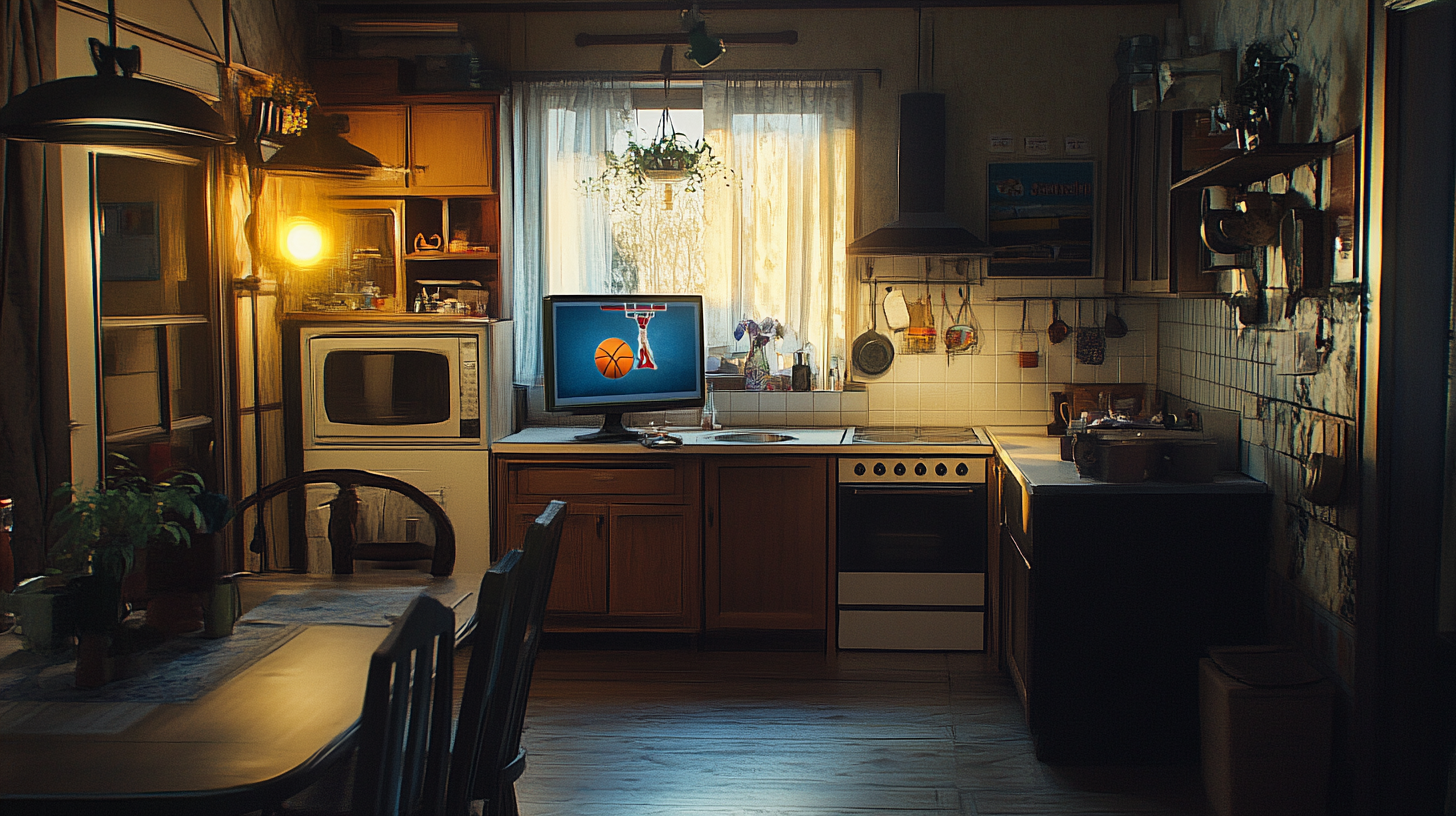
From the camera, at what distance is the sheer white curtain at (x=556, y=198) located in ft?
16.3

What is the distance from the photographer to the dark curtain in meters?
3.12

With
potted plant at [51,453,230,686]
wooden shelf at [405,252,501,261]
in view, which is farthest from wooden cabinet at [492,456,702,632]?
potted plant at [51,453,230,686]

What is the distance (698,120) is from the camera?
5.05 meters

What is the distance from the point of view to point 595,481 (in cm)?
454

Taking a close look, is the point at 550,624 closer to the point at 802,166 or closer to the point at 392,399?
the point at 392,399

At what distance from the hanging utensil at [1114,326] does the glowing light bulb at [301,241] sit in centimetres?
334

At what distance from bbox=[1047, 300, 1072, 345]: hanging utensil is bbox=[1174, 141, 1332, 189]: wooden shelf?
57.4 inches

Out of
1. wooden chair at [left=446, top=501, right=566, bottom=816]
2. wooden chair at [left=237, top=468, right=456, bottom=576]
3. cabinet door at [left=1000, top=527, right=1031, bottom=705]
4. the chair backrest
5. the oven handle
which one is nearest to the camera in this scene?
the chair backrest

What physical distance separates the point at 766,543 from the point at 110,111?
3.02m

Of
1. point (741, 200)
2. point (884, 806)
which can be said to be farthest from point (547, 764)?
point (741, 200)

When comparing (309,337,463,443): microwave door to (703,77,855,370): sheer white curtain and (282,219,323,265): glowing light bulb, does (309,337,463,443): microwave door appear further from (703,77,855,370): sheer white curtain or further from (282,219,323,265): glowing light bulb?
(703,77,855,370): sheer white curtain

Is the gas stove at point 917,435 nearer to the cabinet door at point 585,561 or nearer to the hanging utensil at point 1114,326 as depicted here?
the hanging utensil at point 1114,326

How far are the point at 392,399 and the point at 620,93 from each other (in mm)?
1634

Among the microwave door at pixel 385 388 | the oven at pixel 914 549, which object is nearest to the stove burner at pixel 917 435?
the oven at pixel 914 549
